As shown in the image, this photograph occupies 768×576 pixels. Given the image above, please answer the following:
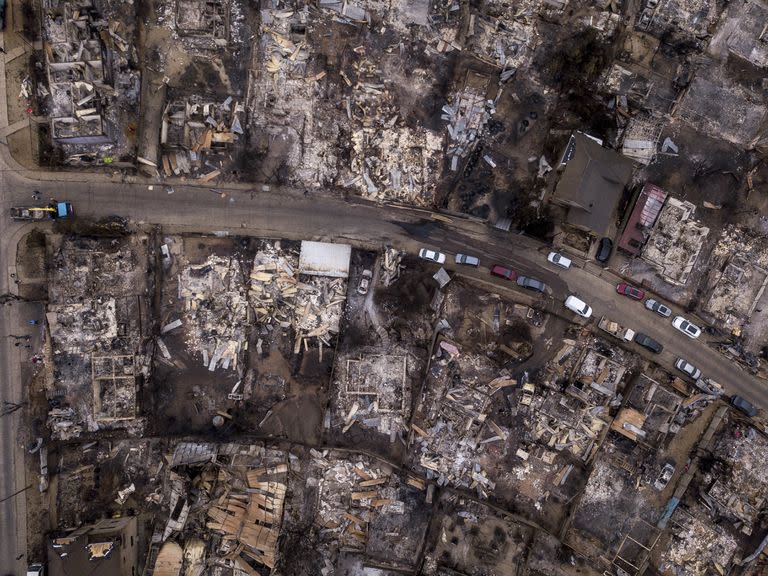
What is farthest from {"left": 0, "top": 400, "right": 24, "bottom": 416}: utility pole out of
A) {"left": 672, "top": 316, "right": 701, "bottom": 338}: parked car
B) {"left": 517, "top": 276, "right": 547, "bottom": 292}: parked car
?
{"left": 672, "top": 316, "right": 701, "bottom": 338}: parked car

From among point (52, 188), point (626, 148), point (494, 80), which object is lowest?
point (52, 188)

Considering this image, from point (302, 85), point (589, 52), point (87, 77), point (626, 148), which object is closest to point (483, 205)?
point (626, 148)

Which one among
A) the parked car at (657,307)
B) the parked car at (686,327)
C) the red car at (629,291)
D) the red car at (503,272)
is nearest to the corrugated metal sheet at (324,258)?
the red car at (503,272)

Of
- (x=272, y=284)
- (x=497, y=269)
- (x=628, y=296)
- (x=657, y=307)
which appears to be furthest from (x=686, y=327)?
(x=272, y=284)

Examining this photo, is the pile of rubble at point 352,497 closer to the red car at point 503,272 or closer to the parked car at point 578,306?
the red car at point 503,272

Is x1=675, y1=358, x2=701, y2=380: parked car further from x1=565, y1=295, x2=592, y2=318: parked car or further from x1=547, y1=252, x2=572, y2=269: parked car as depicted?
x1=547, y1=252, x2=572, y2=269: parked car

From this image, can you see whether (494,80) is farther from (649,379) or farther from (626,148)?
(649,379)
